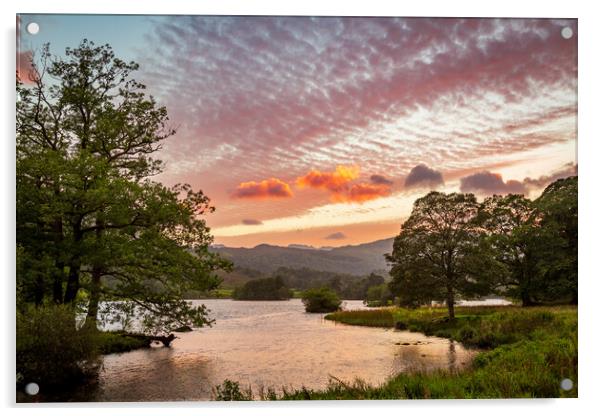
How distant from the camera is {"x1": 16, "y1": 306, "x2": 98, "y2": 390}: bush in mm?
6410

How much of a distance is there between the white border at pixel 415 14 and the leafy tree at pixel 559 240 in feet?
0.81

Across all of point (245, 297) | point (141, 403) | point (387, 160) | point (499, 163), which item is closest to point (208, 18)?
point (387, 160)

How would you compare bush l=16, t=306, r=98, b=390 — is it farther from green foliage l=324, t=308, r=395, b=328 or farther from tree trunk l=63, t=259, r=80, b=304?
green foliage l=324, t=308, r=395, b=328

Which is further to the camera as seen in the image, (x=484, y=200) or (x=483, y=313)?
(x=483, y=313)

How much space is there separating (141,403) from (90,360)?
111cm

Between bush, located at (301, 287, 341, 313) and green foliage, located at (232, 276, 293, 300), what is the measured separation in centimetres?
32

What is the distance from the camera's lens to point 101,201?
7.24 m

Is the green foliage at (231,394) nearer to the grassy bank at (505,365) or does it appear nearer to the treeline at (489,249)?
the grassy bank at (505,365)

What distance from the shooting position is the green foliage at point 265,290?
24.7 ft

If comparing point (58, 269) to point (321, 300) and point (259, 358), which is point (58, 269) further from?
point (321, 300)

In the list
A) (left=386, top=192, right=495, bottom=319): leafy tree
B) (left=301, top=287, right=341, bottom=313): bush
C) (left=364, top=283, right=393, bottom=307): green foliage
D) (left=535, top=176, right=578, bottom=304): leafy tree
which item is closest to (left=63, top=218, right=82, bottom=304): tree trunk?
(left=301, top=287, right=341, bottom=313): bush

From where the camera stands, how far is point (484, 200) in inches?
297

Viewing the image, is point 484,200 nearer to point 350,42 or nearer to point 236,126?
point 350,42

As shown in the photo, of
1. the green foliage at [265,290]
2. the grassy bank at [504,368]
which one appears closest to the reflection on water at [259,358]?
the green foliage at [265,290]
